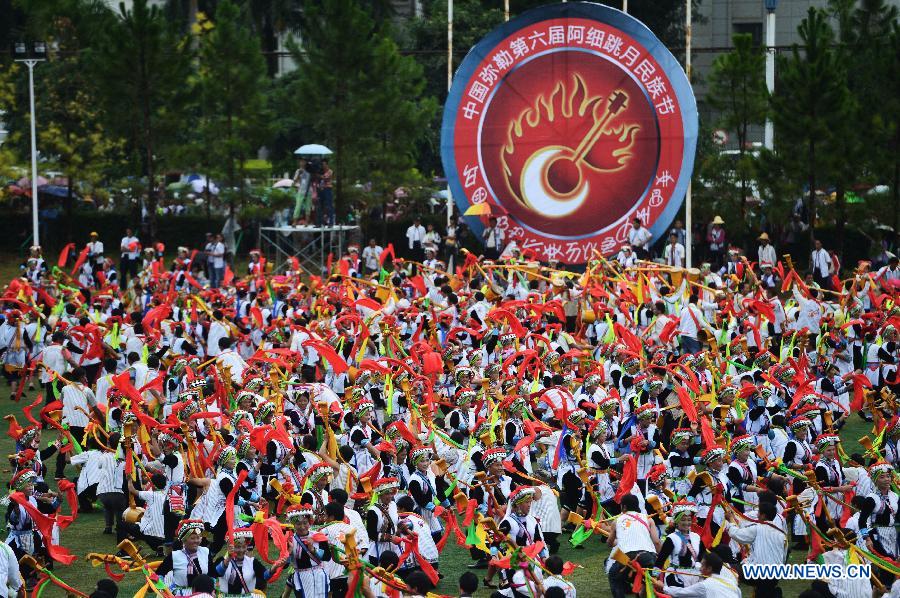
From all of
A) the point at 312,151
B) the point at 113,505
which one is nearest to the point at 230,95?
the point at 312,151

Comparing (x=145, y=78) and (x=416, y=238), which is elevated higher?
(x=145, y=78)

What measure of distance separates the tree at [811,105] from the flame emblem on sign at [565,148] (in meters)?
2.91

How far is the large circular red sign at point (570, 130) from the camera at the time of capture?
2673cm

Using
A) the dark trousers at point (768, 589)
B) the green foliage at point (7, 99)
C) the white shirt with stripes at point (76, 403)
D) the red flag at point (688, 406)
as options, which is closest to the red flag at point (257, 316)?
the white shirt with stripes at point (76, 403)

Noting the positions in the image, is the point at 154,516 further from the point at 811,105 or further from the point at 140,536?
the point at 811,105

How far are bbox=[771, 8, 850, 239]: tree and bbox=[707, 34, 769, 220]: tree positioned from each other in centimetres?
79

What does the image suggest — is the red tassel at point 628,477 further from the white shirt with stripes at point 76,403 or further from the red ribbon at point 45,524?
the white shirt with stripes at point 76,403

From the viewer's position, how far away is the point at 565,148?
27359 millimetres

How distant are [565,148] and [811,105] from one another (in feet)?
15.1

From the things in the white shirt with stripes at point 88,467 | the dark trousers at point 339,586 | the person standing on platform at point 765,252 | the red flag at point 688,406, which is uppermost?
the person standing on platform at point 765,252

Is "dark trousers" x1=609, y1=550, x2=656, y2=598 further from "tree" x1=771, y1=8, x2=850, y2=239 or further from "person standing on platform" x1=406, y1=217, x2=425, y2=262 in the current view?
"person standing on platform" x1=406, y1=217, x2=425, y2=262

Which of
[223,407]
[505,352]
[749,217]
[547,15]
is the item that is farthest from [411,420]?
[749,217]

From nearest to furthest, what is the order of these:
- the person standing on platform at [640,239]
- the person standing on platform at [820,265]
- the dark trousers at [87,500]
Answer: the dark trousers at [87,500], the person standing on platform at [820,265], the person standing on platform at [640,239]

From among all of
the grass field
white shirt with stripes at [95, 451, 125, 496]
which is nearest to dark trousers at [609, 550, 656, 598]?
the grass field
